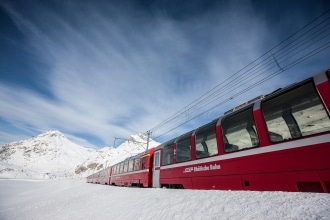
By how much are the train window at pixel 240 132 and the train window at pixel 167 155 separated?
4.28m

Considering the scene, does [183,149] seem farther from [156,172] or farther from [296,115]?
[296,115]

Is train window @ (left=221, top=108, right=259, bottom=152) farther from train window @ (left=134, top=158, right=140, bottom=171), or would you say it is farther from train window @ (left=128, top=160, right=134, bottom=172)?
train window @ (left=128, top=160, right=134, bottom=172)

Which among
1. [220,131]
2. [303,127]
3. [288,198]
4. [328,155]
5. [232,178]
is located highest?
[220,131]

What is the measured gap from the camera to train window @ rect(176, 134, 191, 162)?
8294 millimetres

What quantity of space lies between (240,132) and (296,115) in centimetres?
176

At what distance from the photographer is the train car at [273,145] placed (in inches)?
151

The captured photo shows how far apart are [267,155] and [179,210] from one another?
9.27 feet

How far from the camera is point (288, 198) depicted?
146 inches

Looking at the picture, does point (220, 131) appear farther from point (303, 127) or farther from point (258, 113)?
point (303, 127)

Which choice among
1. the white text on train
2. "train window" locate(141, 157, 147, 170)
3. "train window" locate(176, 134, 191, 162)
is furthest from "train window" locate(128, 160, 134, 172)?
the white text on train

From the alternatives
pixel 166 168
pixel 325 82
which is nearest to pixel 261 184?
pixel 325 82

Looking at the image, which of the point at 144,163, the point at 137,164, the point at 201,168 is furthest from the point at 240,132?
the point at 137,164

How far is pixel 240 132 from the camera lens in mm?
5852

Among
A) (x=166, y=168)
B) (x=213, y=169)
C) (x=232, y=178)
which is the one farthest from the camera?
(x=166, y=168)
